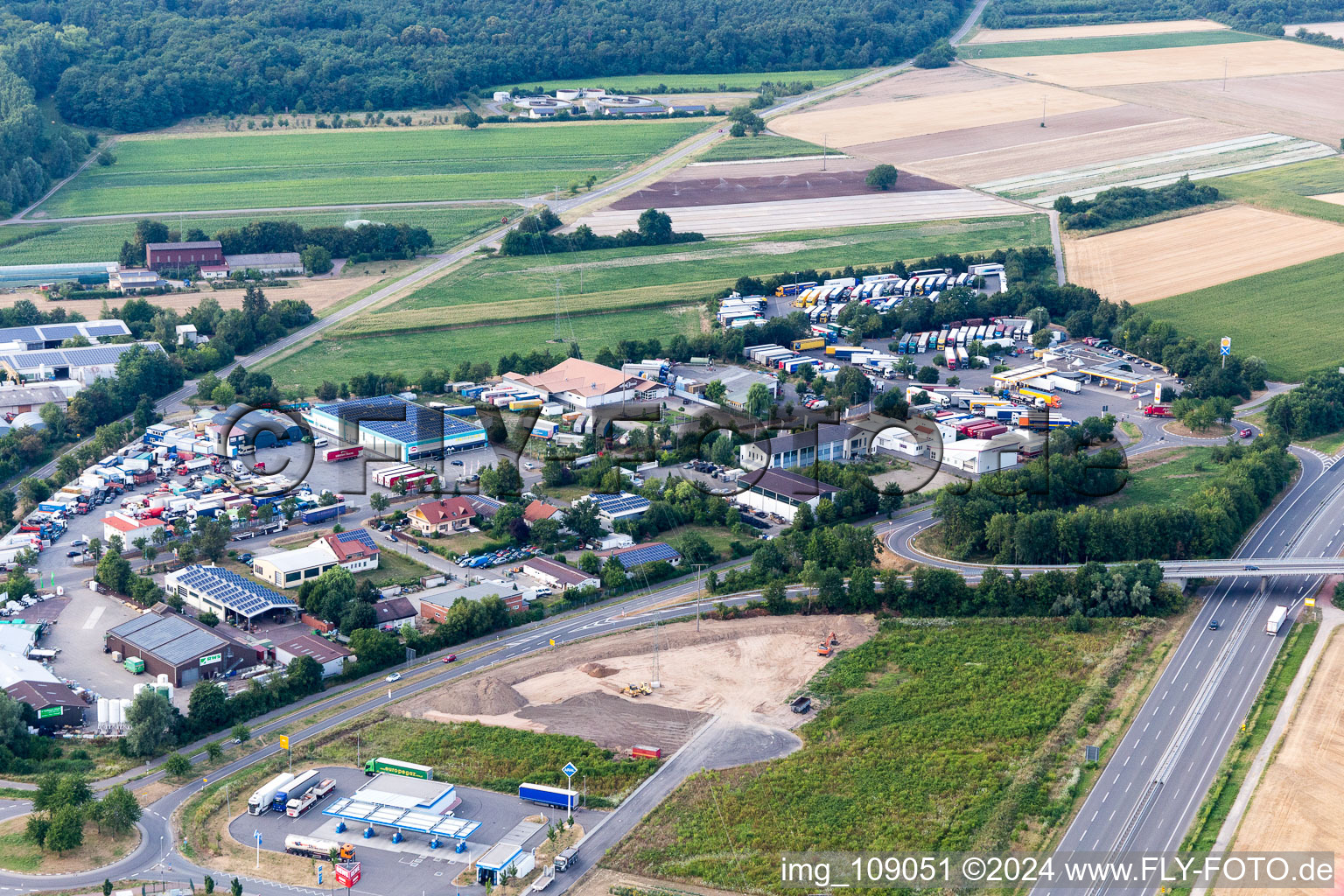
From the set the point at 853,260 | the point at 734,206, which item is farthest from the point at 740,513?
the point at 734,206

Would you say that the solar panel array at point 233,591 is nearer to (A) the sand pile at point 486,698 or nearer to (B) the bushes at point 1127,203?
(A) the sand pile at point 486,698

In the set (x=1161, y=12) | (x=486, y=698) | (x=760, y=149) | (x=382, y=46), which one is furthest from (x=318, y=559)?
(x=1161, y=12)

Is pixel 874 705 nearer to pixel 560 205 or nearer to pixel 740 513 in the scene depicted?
pixel 740 513

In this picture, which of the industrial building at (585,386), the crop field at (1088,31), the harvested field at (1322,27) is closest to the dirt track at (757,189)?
the industrial building at (585,386)

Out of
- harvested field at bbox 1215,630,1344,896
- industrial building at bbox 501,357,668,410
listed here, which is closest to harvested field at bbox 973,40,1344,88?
industrial building at bbox 501,357,668,410

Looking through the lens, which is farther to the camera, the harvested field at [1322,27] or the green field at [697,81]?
the harvested field at [1322,27]
